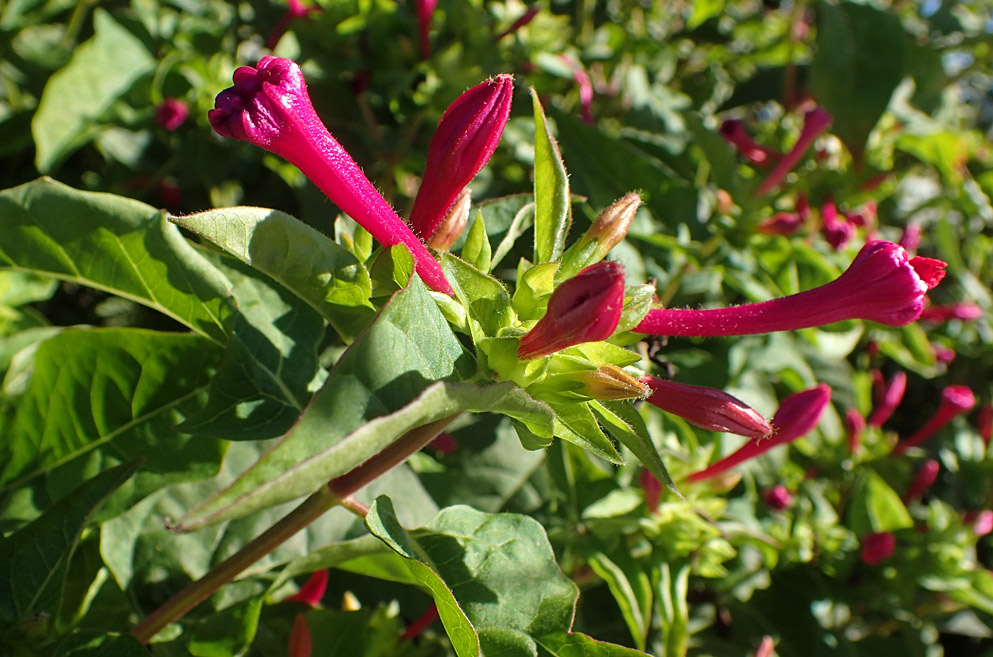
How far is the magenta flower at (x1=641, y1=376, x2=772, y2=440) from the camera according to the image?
0.71 m

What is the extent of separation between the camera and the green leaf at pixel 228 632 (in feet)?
2.89

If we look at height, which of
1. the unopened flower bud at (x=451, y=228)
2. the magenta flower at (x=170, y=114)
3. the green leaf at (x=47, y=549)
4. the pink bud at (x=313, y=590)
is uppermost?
the magenta flower at (x=170, y=114)

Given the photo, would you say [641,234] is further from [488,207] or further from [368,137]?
[368,137]

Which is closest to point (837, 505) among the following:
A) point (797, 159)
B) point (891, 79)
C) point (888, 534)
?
point (888, 534)

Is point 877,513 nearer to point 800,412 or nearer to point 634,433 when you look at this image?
point 800,412

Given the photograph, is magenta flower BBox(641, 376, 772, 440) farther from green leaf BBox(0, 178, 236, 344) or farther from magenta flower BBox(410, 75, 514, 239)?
green leaf BBox(0, 178, 236, 344)

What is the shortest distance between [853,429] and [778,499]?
289 millimetres

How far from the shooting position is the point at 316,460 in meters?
0.43

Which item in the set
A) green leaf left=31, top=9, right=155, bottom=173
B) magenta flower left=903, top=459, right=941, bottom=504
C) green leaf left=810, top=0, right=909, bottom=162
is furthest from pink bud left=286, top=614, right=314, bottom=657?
magenta flower left=903, top=459, right=941, bottom=504

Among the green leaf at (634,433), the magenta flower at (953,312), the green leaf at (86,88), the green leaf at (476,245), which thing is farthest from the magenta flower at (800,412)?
the green leaf at (86,88)

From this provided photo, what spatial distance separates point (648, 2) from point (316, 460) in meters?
1.97

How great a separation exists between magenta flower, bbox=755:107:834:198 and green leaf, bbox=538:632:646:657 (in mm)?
935

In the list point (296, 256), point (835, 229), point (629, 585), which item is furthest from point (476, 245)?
point (835, 229)

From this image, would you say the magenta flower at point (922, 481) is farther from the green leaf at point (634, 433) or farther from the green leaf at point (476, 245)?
the green leaf at point (476, 245)
